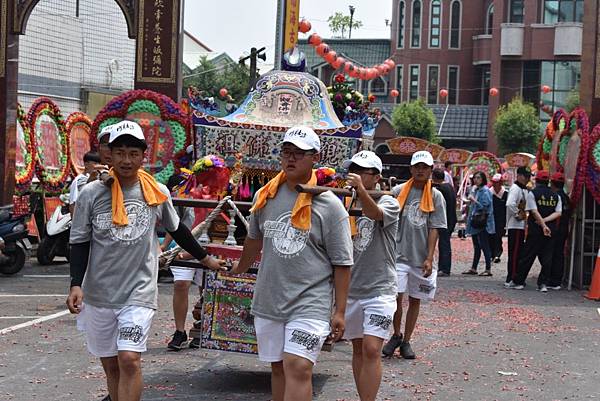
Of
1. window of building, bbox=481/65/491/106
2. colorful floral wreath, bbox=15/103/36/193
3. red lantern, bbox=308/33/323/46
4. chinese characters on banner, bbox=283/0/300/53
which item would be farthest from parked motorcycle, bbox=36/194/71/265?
window of building, bbox=481/65/491/106

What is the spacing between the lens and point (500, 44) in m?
56.6

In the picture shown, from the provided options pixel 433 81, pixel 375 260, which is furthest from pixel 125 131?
pixel 433 81

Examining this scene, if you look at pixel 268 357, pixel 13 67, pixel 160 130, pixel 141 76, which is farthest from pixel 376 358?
→ pixel 13 67

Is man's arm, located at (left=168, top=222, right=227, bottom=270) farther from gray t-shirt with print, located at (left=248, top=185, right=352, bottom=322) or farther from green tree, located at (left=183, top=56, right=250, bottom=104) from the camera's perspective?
green tree, located at (left=183, top=56, right=250, bottom=104)

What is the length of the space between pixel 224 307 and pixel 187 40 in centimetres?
5948

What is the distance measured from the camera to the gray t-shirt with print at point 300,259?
572 centimetres

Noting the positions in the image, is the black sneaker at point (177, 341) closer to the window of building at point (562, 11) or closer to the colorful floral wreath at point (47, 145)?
the colorful floral wreath at point (47, 145)

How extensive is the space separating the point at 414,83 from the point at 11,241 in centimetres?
4847

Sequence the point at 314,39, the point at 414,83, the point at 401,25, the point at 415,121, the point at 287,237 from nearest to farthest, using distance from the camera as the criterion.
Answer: the point at 287,237, the point at 314,39, the point at 415,121, the point at 414,83, the point at 401,25

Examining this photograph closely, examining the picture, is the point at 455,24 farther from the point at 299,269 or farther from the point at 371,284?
the point at 299,269

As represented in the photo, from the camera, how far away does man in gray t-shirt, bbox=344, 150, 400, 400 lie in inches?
275

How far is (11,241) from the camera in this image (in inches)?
577

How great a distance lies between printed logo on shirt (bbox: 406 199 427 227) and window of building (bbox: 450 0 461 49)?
52.5 metres

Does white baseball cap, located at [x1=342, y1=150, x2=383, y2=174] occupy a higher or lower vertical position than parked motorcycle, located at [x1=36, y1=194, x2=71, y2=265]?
higher
